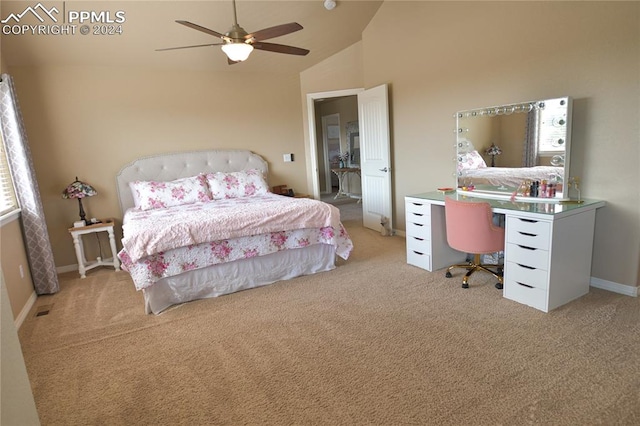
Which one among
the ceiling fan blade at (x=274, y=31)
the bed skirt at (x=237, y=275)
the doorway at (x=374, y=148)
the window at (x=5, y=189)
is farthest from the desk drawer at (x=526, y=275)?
the window at (x=5, y=189)

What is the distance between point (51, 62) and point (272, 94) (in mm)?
2638

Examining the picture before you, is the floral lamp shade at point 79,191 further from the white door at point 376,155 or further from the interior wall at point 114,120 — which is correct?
→ the white door at point 376,155

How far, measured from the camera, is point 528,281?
265 cm

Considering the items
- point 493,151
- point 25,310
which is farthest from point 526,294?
point 25,310

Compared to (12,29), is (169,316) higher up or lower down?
lower down

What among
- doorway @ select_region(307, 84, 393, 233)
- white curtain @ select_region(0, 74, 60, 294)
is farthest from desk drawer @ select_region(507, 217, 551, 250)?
white curtain @ select_region(0, 74, 60, 294)

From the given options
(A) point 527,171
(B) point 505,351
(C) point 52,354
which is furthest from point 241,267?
(A) point 527,171

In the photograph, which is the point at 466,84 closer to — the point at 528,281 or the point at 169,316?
the point at 528,281

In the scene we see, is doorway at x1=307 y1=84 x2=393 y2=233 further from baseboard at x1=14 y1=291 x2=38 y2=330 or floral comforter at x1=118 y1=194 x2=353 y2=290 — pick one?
baseboard at x1=14 y1=291 x2=38 y2=330

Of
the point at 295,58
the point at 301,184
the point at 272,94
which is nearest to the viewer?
A: the point at 295,58

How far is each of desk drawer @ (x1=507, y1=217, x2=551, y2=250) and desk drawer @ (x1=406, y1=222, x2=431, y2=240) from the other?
31.8 inches

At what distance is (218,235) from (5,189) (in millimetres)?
2118

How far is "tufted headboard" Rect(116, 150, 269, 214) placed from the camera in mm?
4477

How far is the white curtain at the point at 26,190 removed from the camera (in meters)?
3.20
